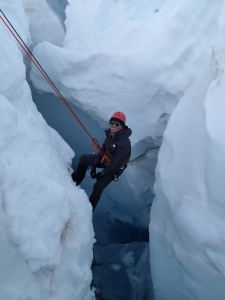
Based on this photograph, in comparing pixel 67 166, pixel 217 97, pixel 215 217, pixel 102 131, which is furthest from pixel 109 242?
pixel 217 97

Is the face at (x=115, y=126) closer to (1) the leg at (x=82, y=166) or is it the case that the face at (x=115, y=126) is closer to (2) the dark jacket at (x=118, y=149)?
(2) the dark jacket at (x=118, y=149)

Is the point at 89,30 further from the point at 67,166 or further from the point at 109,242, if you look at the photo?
the point at 109,242

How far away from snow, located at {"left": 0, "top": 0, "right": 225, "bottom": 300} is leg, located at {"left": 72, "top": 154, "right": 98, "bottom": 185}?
0.50 feet

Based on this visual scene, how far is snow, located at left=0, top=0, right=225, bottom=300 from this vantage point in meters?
2.25

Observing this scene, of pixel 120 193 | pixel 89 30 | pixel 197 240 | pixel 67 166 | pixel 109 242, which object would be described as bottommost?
pixel 109 242

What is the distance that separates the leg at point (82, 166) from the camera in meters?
3.48

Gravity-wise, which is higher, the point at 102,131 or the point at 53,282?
the point at 53,282

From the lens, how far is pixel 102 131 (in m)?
4.66

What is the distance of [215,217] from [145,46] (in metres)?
2.27

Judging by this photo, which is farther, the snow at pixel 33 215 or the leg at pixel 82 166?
the leg at pixel 82 166

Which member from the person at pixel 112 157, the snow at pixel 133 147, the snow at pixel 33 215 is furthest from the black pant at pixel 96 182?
the snow at pixel 33 215

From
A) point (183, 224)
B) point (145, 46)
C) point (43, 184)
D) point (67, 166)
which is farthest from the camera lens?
point (145, 46)

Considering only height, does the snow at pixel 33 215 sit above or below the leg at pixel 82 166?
above

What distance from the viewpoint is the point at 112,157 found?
3.55 m
